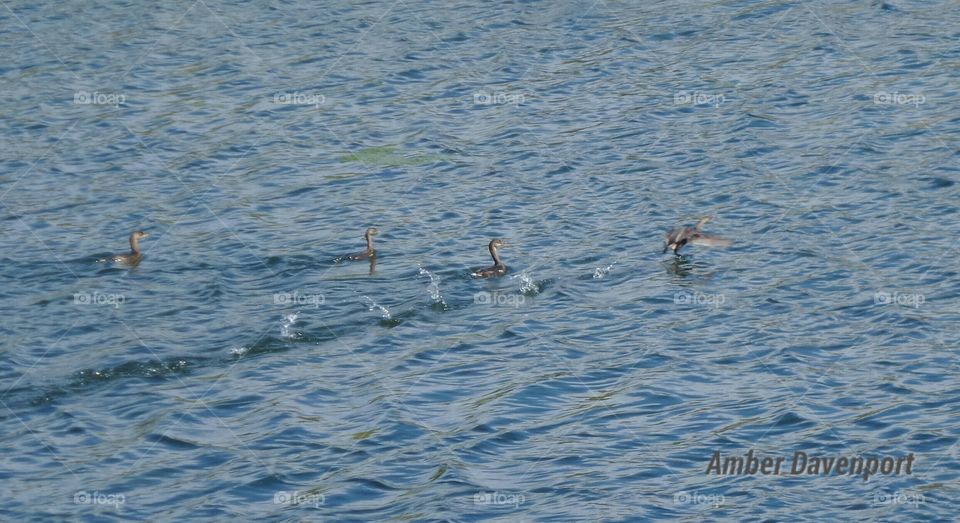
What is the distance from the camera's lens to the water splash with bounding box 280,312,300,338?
20.4 m

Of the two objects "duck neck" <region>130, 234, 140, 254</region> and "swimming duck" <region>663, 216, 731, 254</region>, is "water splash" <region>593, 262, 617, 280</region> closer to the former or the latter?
"swimming duck" <region>663, 216, 731, 254</region>

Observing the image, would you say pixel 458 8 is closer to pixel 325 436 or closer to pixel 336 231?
pixel 336 231

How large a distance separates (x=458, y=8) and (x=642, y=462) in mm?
21377

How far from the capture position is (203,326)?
20.7 meters

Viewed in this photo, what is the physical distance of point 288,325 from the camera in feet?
67.7

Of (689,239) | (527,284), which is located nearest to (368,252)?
(527,284)

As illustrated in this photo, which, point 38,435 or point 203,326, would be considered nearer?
point 38,435

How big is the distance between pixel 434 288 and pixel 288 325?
2.52 m

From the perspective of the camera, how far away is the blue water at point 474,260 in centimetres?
1664

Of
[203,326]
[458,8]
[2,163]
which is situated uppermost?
[458,8]

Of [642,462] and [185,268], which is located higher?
[185,268]

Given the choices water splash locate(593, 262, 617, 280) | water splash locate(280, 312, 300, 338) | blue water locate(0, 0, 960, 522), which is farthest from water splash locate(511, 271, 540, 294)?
water splash locate(280, 312, 300, 338)

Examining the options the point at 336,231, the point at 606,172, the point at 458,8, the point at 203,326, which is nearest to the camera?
the point at 203,326

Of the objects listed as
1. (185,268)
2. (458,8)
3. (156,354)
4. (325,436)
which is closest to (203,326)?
(156,354)
